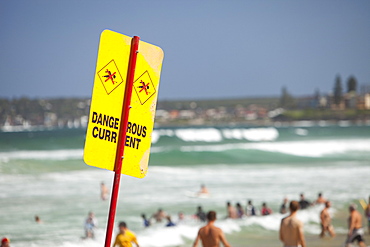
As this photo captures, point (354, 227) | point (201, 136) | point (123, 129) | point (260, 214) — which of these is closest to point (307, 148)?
point (201, 136)

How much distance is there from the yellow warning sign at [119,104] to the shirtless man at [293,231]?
129 inches

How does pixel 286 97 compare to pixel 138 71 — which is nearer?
pixel 138 71

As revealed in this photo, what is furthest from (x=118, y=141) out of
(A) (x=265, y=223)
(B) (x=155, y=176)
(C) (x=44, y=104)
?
(C) (x=44, y=104)

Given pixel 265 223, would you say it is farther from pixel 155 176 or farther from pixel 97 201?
pixel 155 176

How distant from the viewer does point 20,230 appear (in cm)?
1642

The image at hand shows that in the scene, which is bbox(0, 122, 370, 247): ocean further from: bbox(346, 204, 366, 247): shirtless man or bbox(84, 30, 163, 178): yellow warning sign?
bbox(84, 30, 163, 178): yellow warning sign

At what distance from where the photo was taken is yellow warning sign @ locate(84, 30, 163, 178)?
2828 millimetres

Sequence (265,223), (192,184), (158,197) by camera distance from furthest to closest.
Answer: (192,184), (158,197), (265,223)

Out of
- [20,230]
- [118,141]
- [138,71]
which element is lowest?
[20,230]

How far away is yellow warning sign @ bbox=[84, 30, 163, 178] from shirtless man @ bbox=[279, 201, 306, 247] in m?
3.28

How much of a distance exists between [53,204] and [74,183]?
25.6ft

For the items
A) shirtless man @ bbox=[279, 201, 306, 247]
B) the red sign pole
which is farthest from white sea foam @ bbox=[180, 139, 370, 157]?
the red sign pole

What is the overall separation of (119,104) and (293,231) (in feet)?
11.7

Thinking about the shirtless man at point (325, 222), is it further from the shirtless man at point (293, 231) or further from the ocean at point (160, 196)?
the shirtless man at point (293, 231)
